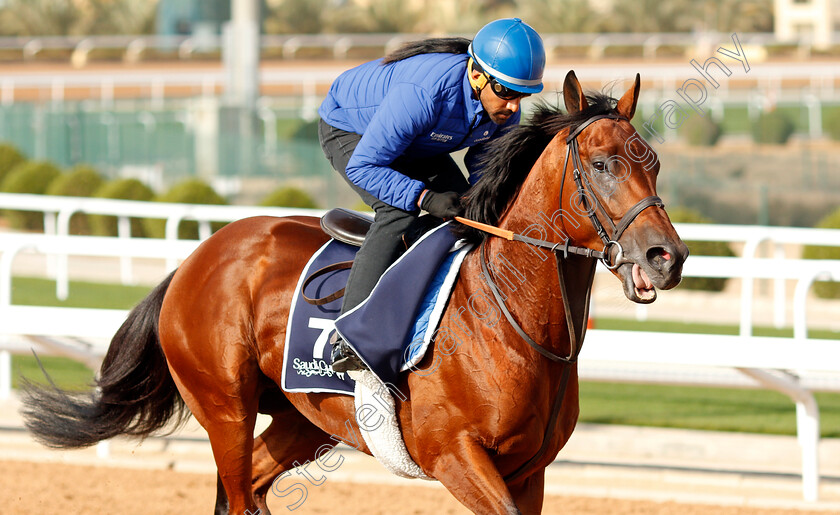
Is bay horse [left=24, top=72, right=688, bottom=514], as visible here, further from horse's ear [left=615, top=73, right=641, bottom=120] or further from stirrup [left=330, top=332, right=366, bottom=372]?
stirrup [left=330, top=332, right=366, bottom=372]

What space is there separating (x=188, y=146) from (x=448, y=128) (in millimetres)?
15015

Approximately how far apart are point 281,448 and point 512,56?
1.77 meters

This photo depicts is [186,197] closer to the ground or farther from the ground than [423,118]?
closer to the ground

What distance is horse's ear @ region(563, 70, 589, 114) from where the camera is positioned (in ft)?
9.12

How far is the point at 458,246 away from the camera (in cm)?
312

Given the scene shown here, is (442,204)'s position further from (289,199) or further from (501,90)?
(289,199)

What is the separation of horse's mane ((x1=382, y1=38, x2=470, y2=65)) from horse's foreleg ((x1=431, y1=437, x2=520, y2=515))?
1.21m

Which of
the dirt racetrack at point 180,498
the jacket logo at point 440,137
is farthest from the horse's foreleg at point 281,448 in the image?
the jacket logo at point 440,137

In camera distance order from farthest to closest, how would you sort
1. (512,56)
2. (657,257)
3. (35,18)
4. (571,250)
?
(35,18) < (512,56) < (571,250) < (657,257)

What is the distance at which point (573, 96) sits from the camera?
283cm

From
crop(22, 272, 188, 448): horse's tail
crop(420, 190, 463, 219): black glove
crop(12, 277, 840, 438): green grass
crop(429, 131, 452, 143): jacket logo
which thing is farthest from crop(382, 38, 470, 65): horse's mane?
crop(12, 277, 840, 438): green grass

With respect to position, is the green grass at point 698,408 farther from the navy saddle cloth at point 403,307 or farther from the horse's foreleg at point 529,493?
the navy saddle cloth at point 403,307

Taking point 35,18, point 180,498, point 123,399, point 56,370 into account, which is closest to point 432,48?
point 123,399

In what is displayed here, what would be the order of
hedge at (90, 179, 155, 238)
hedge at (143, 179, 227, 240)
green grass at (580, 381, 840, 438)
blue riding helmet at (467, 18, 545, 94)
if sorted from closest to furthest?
blue riding helmet at (467, 18, 545, 94) < green grass at (580, 381, 840, 438) < hedge at (143, 179, 227, 240) < hedge at (90, 179, 155, 238)
